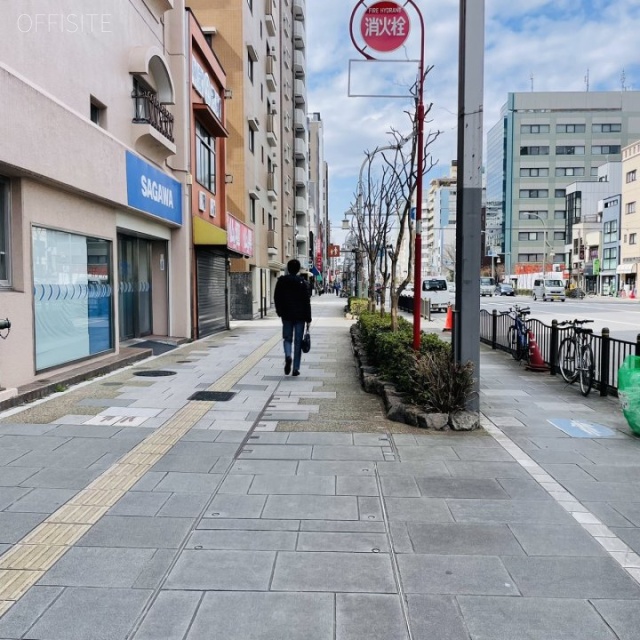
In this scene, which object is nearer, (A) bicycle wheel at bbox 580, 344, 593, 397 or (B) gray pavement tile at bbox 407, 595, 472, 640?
(B) gray pavement tile at bbox 407, 595, 472, 640

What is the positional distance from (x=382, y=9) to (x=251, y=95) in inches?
957

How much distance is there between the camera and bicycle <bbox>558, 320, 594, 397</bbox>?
8422 mm

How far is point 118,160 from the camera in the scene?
35.3ft

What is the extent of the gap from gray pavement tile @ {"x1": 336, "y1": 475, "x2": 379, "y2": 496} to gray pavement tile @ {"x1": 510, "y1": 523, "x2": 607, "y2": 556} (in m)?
1.08

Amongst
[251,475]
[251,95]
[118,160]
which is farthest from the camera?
[251,95]

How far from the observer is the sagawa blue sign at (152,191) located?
450 inches

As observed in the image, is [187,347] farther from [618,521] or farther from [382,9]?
[618,521]

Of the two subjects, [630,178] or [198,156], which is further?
[630,178]

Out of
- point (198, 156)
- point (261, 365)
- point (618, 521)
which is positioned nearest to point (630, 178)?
point (198, 156)

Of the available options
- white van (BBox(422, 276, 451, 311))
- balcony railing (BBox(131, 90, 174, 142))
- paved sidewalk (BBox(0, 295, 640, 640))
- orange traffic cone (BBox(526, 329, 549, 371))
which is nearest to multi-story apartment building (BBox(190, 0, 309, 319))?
balcony railing (BBox(131, 90, 174, 142))

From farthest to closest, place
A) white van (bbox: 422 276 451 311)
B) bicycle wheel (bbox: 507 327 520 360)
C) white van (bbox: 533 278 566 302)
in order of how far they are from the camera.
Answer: white van (bbox: 533 278 566 302) < white van (bbox: 422 276 451 311) < bicycle wheel (bbox: 507 327 520 360)

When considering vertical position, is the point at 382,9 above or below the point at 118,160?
above

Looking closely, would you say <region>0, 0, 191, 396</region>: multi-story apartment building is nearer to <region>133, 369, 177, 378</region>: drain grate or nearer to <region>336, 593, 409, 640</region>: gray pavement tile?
<region>133, 369, 177, 378</region>: drain grate

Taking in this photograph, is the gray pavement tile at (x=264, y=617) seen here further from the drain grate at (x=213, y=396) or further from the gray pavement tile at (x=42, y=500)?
the drain grate at (x=213, y=396)
